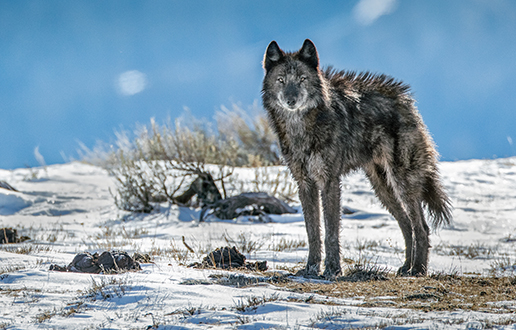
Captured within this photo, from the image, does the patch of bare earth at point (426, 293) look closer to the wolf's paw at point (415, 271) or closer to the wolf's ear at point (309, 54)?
the wolf's paw at point (415, 271)

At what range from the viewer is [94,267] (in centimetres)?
454

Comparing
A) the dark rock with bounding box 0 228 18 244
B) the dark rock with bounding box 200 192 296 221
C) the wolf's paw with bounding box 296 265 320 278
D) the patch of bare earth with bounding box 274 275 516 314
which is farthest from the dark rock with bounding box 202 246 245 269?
the dark rock with bounding box 200 192 296 221

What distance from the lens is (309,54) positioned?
522 cm

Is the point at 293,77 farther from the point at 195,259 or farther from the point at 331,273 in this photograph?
the point at 195,259

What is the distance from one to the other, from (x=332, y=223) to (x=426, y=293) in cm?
143

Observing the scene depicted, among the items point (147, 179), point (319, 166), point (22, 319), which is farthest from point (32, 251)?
point (147, 179)

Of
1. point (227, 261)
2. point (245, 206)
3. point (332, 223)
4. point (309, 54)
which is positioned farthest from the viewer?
point (245, 206)

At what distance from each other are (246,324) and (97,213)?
10388 mm

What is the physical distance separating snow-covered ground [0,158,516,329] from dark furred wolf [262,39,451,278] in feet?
2.32

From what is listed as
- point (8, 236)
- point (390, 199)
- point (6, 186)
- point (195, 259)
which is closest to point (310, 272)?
point (195, 259)

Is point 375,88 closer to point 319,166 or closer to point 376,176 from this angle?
point 376,176

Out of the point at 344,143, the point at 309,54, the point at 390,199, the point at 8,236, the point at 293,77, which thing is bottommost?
the point at 8,236

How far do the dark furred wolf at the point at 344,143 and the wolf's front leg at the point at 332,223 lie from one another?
1 centimetres

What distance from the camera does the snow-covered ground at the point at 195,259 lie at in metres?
2.90
